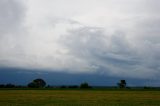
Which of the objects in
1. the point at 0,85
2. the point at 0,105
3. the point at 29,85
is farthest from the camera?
the point at 29,85

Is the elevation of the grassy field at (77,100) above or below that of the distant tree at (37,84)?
below

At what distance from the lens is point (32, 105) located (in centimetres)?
4147

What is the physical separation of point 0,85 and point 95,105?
137m

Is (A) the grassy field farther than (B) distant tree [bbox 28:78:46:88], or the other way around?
(B) distant tree [bbox 28:78:46:88]

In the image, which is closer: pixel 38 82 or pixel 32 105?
pixel 32 105

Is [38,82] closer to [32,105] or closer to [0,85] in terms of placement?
[0,85]

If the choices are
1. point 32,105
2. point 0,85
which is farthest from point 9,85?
point 32,105

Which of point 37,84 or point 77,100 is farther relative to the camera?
point 37,84

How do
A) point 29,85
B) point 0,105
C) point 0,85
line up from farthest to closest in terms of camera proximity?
1. point 29,85
2. point 0,85
3. point 0,105

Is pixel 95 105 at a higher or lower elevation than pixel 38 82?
lower

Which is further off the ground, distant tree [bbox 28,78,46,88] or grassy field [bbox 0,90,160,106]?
distant tree [bbox 28,78,46,88]

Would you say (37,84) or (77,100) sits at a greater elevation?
(37,84)

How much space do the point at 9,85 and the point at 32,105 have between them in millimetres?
138517

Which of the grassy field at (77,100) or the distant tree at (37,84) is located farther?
the distant tree at (37,84)
